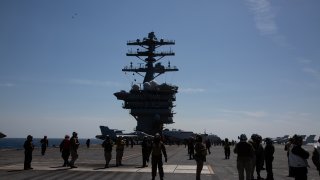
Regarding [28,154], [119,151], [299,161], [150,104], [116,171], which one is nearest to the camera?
[299,161]

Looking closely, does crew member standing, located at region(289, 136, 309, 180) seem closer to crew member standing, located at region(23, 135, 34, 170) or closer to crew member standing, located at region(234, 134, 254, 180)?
crew member standing, located at region(234, 134, 254, 180)

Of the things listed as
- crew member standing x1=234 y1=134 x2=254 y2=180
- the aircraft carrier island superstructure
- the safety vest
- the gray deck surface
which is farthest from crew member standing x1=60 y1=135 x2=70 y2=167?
the aircraft carrier island superstructure

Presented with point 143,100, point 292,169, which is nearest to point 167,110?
point 143,100

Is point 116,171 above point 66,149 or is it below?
below

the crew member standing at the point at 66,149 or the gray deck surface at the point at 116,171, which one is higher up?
the crew member standing at the point at 66,149

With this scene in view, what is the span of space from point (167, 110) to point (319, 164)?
66.6 m

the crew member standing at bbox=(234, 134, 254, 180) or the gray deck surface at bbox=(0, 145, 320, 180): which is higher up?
the crew member standing at bbox=(234, 134, 254, 180)

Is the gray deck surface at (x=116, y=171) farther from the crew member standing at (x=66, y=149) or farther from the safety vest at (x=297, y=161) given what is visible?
the safety vest at (x=297, y=161)

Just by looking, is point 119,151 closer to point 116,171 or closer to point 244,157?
point 116,171

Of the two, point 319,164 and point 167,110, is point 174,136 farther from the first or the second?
point 319,164

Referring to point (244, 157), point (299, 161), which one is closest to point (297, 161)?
point (299, 161)

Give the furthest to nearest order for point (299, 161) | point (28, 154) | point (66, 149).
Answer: point (66, 149), point (28, 154), point (299, 161)

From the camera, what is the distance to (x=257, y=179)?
48.5ft

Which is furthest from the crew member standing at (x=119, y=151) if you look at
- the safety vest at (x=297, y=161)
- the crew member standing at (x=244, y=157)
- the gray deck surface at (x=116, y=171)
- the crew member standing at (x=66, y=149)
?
the safety vest at (x=297, y=161)
